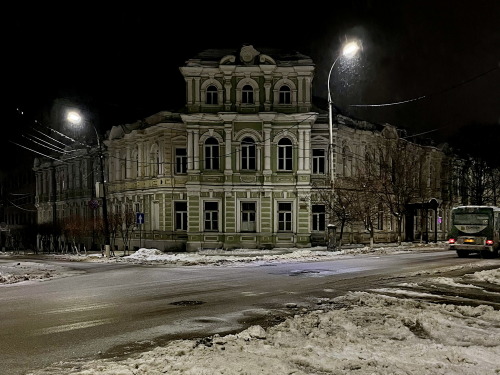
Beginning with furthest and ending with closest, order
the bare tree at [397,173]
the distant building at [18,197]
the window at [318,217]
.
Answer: the distant building at [18,197] → the bare tree at [397,173] → the window at [318,217]

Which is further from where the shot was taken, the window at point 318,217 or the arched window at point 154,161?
the arched window at point 154,161

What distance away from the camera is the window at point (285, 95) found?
32.4m

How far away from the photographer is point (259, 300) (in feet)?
37.9

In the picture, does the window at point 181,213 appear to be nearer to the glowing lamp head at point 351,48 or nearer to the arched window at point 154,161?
the arched window at point 154,161

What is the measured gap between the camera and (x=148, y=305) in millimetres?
11023

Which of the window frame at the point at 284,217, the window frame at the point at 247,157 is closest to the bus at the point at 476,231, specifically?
the window frame at the point at 284,217

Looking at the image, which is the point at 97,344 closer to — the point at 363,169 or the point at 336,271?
the point at 336,271

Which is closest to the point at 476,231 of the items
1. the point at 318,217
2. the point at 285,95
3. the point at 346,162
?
the point at 318,217

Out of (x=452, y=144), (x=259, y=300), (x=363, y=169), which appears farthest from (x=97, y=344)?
(x=452, y=144)

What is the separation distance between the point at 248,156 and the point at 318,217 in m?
6.85

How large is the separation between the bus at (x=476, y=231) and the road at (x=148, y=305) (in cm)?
519

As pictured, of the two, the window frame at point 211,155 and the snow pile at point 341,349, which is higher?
the window frame at point 211,155

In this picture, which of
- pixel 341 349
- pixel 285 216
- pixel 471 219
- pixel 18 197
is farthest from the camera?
pixel 18 197

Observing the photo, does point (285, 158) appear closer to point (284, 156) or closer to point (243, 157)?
point (284, 156)
